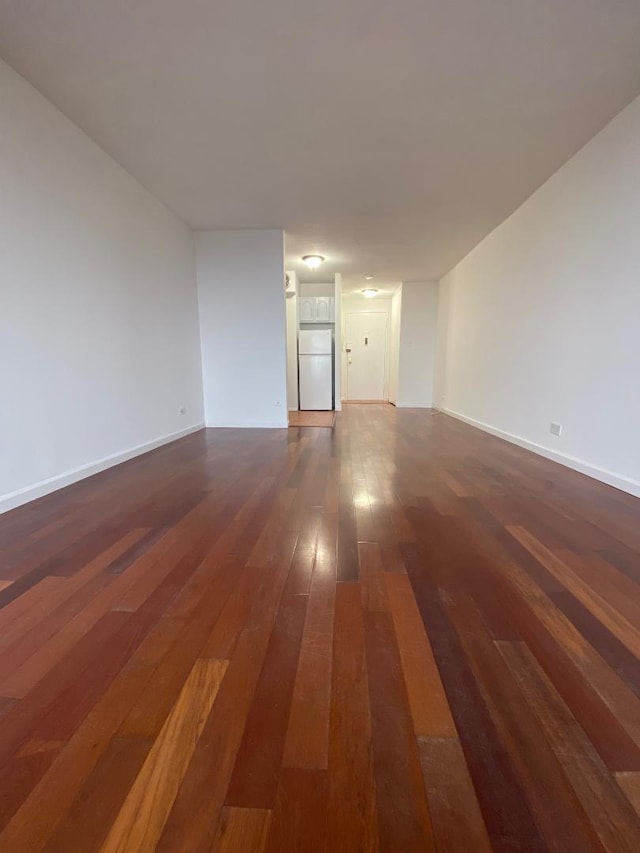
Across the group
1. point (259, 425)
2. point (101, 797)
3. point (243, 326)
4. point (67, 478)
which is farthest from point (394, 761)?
point (243, 326)

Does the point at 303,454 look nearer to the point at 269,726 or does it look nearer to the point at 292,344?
the point at 269,726

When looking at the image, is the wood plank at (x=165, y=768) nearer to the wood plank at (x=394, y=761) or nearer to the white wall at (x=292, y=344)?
the wood plank at (x=394, y=761)

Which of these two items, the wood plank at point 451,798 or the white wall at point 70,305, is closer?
the wood plank at point 451,798

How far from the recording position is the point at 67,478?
7.98 ft

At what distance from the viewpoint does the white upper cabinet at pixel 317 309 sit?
6.91 m

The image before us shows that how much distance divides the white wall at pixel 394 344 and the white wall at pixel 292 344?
2.10 meters

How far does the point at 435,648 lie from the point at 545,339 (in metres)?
3.16

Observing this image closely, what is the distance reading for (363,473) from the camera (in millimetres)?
2695

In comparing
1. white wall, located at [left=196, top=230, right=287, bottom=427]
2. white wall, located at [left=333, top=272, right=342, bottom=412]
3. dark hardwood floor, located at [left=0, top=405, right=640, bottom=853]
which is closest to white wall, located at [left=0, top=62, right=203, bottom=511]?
dark hardwood floor, located at [left=0, top=405, right=640, bottom=853]

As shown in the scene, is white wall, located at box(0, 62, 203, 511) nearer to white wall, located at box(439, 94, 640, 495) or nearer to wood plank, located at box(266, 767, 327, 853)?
wood plank, located at box(266, 767, 327, 853)

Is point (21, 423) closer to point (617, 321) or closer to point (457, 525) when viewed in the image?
point (457, 525)

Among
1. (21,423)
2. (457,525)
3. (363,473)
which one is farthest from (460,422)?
(21,423)

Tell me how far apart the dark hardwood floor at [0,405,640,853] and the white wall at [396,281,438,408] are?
5.51m

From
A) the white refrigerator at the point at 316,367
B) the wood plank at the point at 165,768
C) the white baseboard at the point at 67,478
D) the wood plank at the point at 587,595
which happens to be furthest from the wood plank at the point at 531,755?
the white refrigerator at the point at 316,367
